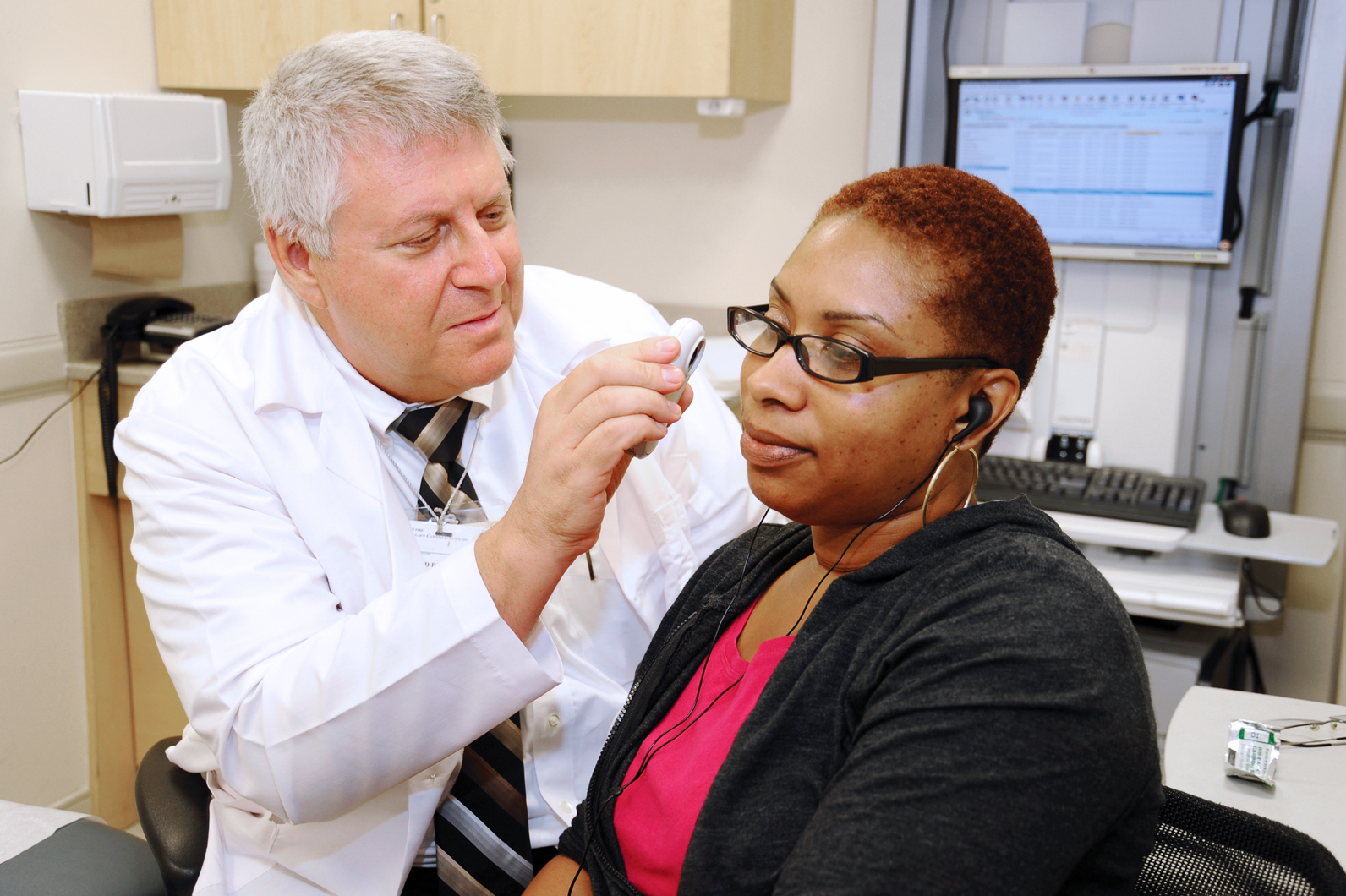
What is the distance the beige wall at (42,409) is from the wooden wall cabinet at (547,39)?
159 mm

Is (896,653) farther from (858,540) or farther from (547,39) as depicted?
(547,39)

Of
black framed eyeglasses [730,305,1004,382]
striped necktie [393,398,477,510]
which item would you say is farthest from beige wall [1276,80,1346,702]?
striped necktie [393,398,477,510]

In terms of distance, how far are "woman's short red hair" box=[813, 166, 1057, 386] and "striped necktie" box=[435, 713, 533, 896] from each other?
2.40 ft

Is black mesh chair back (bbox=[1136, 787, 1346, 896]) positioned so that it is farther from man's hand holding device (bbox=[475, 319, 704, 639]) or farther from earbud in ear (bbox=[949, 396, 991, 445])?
man's hand holding device (bbox=[475, 319, 704, 639])

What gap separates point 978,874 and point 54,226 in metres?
2.37

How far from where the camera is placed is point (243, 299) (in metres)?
2.79

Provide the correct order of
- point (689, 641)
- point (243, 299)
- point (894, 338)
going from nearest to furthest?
point (894, 338)
point (689, 641)
point (243, 299)

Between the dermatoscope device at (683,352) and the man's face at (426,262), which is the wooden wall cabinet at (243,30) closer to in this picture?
the man's face at (426,262)

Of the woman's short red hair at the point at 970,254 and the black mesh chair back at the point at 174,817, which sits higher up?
the woman's short red hair at the point at 970,254

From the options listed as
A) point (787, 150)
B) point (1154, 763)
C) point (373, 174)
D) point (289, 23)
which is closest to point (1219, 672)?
point (787, 150)

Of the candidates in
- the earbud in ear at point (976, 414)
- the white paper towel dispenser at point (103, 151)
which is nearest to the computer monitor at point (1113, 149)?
the earbud in ear at point (976, 414)

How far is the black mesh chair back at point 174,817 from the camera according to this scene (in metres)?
1.09

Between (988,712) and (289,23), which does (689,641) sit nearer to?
(988,712)

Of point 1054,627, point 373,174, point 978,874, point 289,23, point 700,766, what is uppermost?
point 289,23
